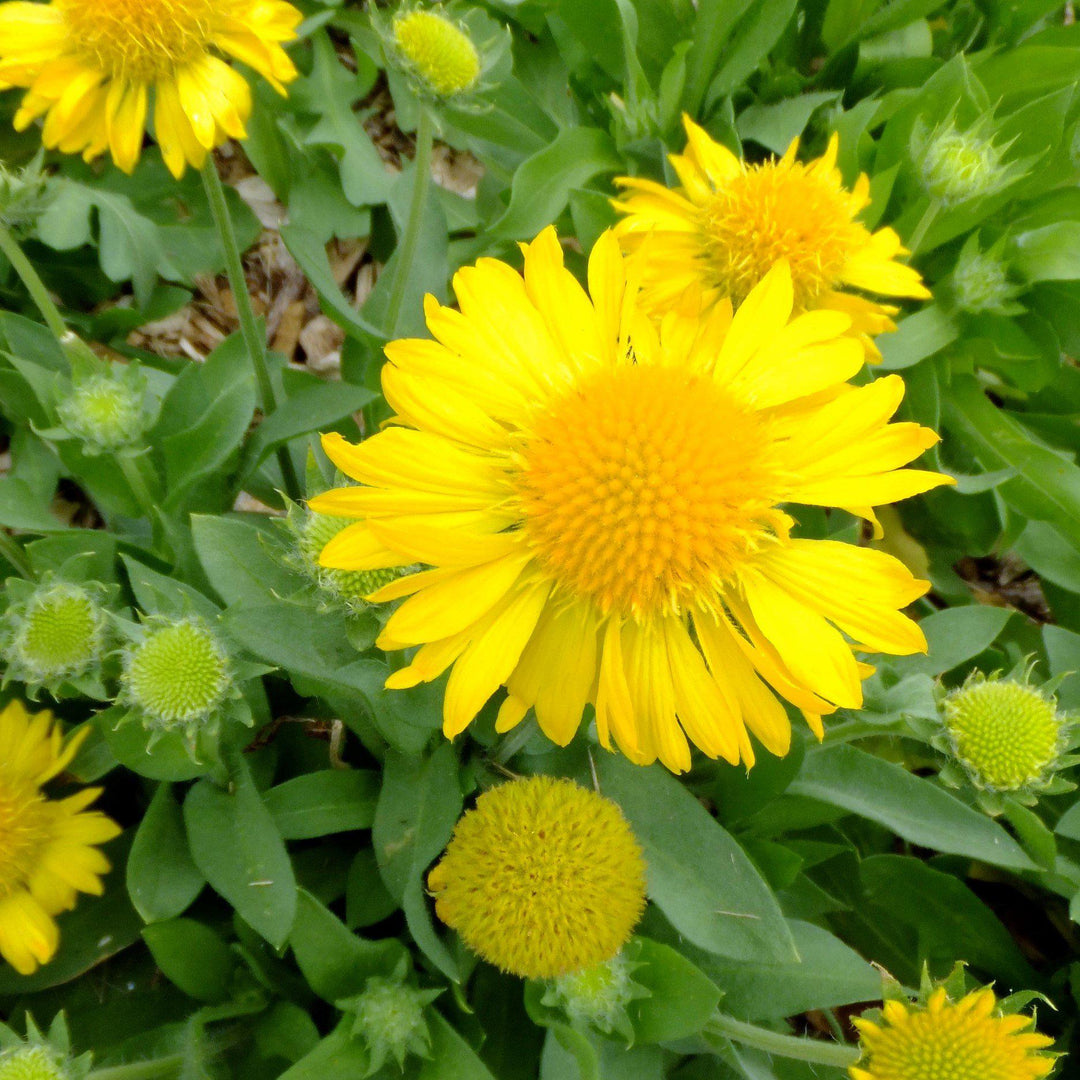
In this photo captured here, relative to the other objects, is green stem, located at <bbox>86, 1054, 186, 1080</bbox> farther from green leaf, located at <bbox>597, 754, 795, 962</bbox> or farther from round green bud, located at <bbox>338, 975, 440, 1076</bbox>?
green leaf, located at <bbox>597, 754, 795, 962</bbox>

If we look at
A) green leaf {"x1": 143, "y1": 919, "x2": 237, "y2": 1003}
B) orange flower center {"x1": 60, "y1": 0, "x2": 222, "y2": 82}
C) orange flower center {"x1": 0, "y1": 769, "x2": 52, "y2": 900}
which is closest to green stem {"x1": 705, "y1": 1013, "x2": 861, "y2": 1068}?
green leaf {"x1": 143, "y1": 919, "x2": 237, "y2": 1003}

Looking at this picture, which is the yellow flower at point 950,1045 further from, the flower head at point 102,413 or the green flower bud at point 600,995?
the flower head at point 102,413

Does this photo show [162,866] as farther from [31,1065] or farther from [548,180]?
[548,180]

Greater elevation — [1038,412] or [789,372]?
[789,372]

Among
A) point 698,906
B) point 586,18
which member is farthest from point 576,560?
point 586,18

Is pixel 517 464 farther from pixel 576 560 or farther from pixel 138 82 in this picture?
pixel 138 82

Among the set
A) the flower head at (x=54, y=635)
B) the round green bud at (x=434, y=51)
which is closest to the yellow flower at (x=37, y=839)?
the flower head at (x=54, y=635)
